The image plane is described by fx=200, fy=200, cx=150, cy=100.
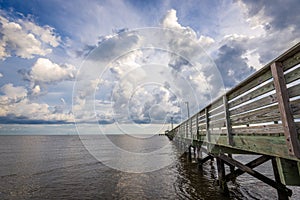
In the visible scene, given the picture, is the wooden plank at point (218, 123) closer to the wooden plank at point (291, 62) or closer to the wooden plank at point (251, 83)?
the wooden plank at point (251, 83)

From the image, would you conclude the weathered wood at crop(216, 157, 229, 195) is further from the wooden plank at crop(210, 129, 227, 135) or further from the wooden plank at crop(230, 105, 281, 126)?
the wooden plank at crop(230, 105, 281, 126)

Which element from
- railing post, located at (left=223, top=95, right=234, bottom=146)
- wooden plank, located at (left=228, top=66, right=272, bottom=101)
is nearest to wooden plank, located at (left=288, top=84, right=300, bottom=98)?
wooden plank, located at (left=228, top=66, right=272, bottom=101)

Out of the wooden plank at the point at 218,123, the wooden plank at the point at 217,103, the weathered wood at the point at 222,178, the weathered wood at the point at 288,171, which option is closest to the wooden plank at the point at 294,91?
the weathered wood at the point at 288,171

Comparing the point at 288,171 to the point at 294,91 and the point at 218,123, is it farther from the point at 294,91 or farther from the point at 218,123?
the point at 218,123

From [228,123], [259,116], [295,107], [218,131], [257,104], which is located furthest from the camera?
[218,131]

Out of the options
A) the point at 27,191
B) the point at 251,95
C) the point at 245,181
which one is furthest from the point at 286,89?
the point at 27,191

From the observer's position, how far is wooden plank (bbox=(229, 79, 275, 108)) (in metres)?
3.73

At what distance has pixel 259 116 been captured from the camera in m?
4.12

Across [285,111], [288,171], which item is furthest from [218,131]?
[285,111]

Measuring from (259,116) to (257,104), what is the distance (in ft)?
0.89

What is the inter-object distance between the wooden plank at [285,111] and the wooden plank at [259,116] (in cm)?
36

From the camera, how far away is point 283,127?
10.0 feet

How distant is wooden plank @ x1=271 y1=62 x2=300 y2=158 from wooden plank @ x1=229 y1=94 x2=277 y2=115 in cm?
31

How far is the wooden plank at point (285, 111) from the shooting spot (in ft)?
9.46
